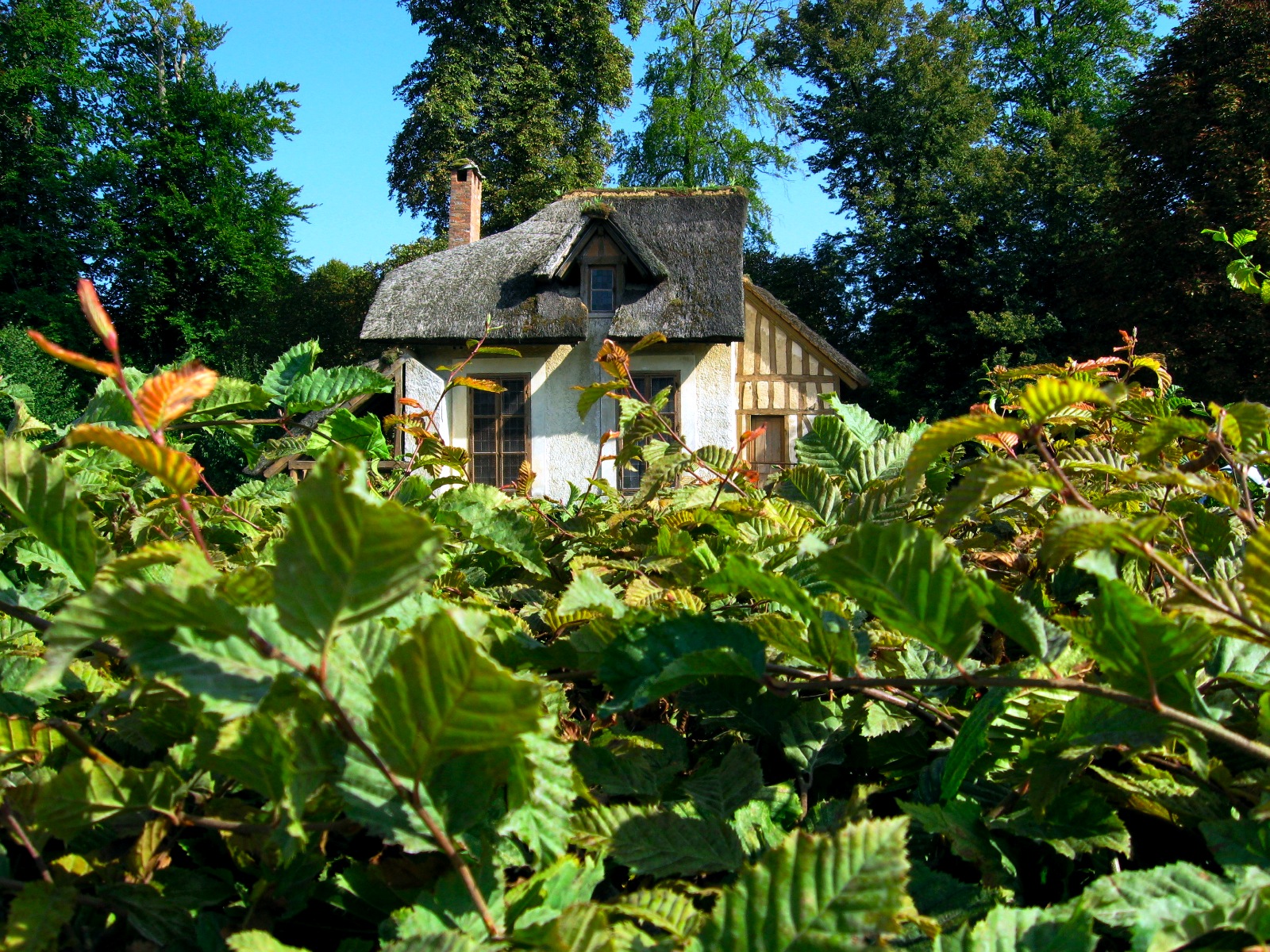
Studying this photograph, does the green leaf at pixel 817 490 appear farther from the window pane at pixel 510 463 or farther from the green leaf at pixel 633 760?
the window pane at pixel 510 463

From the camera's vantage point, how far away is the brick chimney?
17172mm

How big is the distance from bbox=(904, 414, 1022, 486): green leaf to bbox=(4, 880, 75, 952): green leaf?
59 cm

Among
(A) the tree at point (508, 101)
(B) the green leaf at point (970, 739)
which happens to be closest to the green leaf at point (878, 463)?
(B) the green leaf at point (970, 739)

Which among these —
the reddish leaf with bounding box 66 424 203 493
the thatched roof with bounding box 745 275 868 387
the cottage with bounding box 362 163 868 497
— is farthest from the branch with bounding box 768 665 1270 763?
the thatched roof with bounding box 745 275 868 387

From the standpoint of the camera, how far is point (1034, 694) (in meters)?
0.73

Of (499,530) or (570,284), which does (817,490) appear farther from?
(570,284)

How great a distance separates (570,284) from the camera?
15.0 meters

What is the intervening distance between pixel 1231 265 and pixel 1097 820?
1.50m

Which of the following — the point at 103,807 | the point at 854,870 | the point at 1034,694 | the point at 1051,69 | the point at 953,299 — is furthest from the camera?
the point at 1051,69

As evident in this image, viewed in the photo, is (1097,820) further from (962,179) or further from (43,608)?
(962,179)

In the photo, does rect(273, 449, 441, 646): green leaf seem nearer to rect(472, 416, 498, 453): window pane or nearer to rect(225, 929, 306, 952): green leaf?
rect(225, 929, 306, 952): green leaf

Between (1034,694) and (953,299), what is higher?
(953,299)

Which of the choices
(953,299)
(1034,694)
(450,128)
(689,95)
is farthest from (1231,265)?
(689,95)

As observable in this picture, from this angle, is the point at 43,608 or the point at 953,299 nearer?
the point at 43,608
